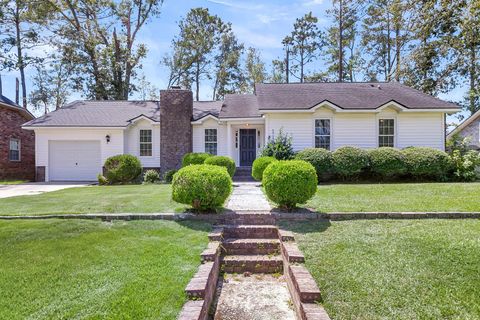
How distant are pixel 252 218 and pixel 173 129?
11304 millimetres

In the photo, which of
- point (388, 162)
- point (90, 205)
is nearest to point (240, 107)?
point (388, 162)

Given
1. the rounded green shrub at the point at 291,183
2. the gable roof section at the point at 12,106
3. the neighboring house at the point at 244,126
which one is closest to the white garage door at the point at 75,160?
the neighboring house at the point at 244,126

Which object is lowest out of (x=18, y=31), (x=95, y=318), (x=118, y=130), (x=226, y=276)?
(x=226, y=276)

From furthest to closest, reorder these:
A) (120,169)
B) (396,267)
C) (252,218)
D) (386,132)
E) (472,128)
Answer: (472,128), (386,132), (120,169), (252,218), (396,267)

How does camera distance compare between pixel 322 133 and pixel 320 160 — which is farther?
pixel 322 133

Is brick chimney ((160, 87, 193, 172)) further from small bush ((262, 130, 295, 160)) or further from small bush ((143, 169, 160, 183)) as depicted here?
small bush ((262, 130, 295, 160))

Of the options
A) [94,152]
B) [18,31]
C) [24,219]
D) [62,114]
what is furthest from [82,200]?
[18,31]

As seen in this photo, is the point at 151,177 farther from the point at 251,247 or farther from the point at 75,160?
the point at 251,247

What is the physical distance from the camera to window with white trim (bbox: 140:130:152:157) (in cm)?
1797

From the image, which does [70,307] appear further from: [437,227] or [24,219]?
[437,227]

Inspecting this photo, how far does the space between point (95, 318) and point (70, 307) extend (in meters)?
0.41

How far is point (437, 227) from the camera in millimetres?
6043

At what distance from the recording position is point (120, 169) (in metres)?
15.2

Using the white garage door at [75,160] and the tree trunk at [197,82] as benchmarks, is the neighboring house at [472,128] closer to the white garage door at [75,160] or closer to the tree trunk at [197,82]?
the tree trunk at [197,82]
